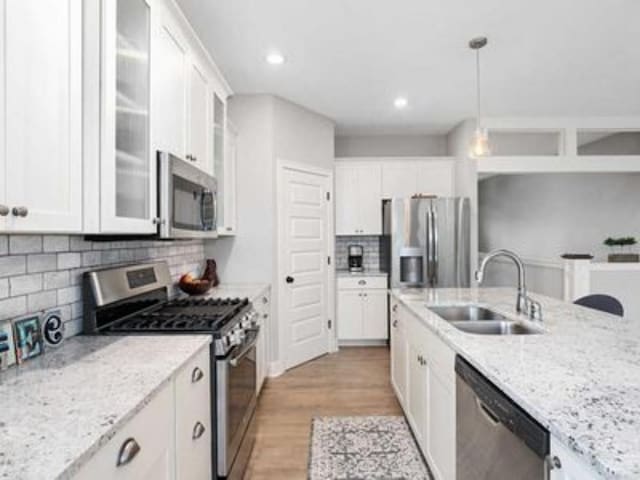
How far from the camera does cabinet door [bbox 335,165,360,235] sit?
5.06 metres

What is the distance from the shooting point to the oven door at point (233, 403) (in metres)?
1.77

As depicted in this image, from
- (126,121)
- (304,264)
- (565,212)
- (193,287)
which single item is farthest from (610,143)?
(126,121)

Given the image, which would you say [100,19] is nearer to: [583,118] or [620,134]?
[583,118]

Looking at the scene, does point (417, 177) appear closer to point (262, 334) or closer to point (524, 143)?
point (524, 143)

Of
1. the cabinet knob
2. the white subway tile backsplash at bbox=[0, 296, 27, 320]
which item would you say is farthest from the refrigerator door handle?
the cabinet knob

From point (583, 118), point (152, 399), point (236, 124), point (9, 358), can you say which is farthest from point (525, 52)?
point (9, 358)

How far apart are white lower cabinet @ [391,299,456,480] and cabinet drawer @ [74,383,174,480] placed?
1125mm

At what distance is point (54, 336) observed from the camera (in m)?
1.53

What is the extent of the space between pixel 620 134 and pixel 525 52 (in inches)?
145

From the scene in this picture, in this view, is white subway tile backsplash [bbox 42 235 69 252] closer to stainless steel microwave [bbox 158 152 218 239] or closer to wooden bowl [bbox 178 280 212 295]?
stainless steel microwave [bbox 158 152 218 239]

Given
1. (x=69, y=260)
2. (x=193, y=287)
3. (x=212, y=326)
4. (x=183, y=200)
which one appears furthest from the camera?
(x=193, y=287)

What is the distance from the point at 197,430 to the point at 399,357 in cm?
175

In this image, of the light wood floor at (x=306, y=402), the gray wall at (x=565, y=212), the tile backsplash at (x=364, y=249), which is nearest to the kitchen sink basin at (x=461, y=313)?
the light wood floor at (x=306, y=402)

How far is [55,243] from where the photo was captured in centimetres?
162
